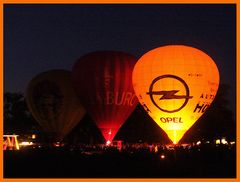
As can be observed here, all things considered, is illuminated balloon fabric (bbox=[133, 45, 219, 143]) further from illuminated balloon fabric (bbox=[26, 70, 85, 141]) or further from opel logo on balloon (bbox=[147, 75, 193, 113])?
illuminated balloon fabric (bbox=[26, 70, 85, 141])

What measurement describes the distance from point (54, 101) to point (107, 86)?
5835mm

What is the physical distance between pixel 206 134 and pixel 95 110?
17664mm

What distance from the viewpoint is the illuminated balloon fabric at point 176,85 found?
26.6 metres

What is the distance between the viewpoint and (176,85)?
26609 millimetres

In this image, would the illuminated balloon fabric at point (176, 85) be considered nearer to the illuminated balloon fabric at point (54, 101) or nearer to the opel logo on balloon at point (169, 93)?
the opel logo on balloon at point (169, 93)

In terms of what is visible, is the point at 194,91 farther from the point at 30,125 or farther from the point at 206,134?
the point at 30,125

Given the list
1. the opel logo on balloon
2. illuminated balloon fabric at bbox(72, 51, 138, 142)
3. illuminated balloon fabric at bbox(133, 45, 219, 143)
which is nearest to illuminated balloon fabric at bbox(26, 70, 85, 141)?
illuminated balloon fabric at bbox(72, 51, 138, 142)

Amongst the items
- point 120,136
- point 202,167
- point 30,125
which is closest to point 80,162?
point 202,167

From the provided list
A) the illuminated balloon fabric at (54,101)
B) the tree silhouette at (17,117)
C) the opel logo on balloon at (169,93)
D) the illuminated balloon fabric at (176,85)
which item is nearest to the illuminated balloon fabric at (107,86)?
the illuminated balloon fabric at (176,85)

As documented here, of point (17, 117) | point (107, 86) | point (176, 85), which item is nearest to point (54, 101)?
point (107, 86)

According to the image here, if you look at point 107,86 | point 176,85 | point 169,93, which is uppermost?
point 107,86

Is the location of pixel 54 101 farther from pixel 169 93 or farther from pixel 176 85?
pixel 176 85

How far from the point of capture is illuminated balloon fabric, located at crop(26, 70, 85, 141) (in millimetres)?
35250

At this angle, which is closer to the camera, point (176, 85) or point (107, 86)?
point (176, 85)
